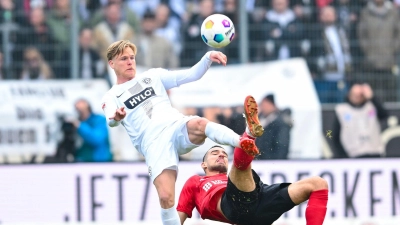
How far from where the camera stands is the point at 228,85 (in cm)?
1441

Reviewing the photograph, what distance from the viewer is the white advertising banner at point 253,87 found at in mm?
14258

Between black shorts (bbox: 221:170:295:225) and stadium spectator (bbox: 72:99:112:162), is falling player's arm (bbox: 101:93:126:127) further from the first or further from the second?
stadium spectator (bbox: 72:99:112:162)

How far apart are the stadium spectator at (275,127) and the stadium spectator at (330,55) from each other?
939mm

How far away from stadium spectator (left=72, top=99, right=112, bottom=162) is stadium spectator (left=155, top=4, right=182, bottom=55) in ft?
5.82

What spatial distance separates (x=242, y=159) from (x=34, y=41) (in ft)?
21.4

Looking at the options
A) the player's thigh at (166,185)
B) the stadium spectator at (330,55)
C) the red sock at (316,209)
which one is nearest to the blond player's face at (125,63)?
the player's thigh at (166,185)

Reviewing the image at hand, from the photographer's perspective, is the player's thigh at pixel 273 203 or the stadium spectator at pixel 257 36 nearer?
the player's thigh at pixel 273 203

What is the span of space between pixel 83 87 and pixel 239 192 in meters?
5.63

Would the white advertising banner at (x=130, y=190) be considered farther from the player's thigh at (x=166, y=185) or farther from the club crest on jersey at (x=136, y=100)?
the club crest on jersey at (x=136, y=100)

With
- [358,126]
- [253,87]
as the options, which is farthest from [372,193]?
[253,87]

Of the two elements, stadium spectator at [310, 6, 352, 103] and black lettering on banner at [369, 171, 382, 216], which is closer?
black lettering on banner at [369, 171, 382, 216]

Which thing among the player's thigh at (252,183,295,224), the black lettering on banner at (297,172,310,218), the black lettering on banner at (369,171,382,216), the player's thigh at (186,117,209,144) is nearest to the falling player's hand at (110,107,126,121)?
the player's thigh at (186,117,209,144)

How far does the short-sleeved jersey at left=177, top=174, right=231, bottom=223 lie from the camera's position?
9.52 metres

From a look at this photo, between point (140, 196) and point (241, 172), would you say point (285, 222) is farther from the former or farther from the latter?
point (241, 172)
